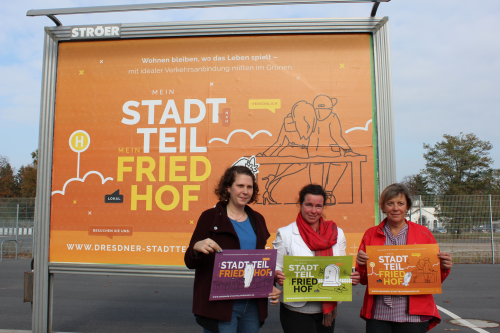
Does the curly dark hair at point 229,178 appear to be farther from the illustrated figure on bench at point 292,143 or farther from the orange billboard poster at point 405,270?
the illustrated figure on bench at point 292,143

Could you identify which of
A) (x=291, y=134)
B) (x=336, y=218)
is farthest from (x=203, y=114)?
(x=336, y=218)

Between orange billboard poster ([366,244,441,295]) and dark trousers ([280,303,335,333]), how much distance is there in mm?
434

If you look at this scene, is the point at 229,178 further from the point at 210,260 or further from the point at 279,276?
the point at 279,276

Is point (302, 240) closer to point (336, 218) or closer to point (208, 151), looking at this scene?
point (336, 218)

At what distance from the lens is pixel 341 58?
4.07 metres

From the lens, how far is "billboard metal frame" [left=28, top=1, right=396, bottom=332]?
3.94 m

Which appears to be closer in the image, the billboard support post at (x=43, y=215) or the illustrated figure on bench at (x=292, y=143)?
the illustrated figure on bench at (x=292, y=143)

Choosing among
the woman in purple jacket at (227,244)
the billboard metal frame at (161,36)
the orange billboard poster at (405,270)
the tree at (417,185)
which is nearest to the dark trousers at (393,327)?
the orange billboard poster at (405,270)

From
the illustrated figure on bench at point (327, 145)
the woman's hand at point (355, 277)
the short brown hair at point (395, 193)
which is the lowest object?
the woman's hand at point (355, 277)

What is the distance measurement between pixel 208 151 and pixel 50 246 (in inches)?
87.7

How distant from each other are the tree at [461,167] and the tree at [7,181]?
51.0 metres

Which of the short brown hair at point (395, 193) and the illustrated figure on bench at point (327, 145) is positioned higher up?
the illustrated figure on bench at point (327, 145)

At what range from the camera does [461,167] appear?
33969 millimetres

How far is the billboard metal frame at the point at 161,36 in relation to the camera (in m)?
3.94
